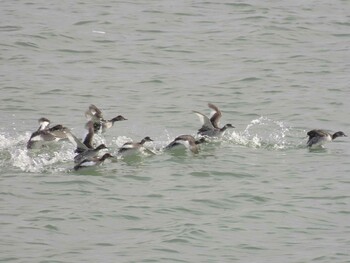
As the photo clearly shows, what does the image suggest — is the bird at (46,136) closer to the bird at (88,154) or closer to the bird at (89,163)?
the bird at (88,154)

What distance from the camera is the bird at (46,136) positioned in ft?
59.7

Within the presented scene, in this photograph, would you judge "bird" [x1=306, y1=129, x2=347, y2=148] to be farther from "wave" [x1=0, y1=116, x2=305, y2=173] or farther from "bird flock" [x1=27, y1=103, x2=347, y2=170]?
"wave" [x1=0, y1=116, x2=305, y2=173]

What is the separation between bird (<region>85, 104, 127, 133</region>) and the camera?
1967 centimetres

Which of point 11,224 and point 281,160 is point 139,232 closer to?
point 11,224

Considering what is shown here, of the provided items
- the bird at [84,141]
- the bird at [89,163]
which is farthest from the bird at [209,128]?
the bird at [89,163]

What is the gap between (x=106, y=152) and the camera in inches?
729

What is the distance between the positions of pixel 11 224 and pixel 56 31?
1510cm

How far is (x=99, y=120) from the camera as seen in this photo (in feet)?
64.9

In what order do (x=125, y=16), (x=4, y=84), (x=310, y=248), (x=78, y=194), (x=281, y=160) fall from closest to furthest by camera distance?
(x=310, y=248) → (x=78, y=194) → (x=281, y=160) → (x=4, y=84) → (x=125, y=16)

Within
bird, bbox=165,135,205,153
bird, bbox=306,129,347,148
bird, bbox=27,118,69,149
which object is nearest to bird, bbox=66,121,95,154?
bird, bbox=27,118,69,149

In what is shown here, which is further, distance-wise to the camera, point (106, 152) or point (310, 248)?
point (106, 152)

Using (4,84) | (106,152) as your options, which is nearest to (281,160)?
(106,152)

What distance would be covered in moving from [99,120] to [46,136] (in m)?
1.78

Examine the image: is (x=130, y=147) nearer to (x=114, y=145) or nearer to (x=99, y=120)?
(x=114, y=145)
